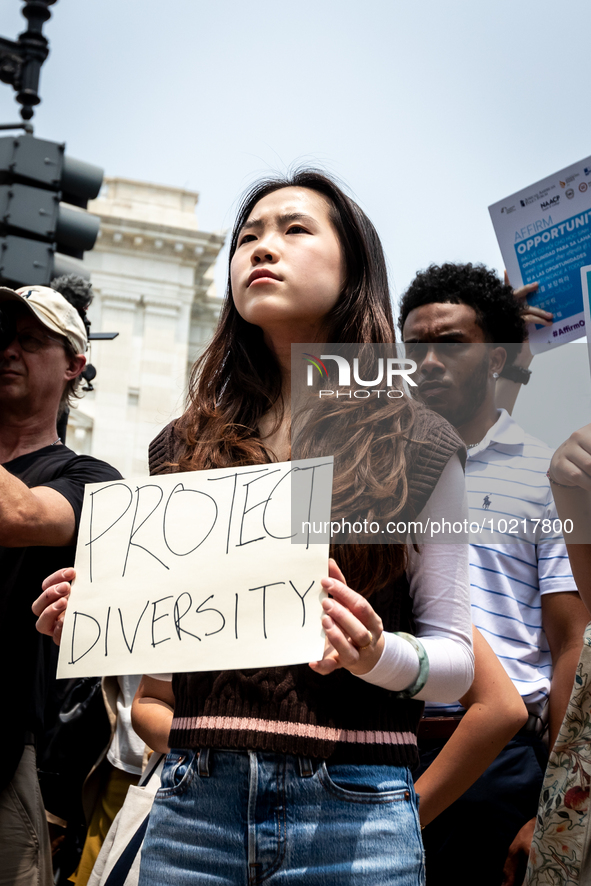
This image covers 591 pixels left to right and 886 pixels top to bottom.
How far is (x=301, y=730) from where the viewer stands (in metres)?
1.31

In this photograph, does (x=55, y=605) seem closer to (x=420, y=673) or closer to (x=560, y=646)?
(x=420, y=673)

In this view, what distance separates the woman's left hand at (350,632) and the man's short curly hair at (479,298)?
1.85 meters

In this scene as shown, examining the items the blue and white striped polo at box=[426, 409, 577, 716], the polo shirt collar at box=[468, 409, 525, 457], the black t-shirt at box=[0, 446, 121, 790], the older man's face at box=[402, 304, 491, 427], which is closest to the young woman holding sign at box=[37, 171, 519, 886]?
the black t-shirt at box=[0, 446, 121, 790]

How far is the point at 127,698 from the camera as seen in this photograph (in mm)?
3049

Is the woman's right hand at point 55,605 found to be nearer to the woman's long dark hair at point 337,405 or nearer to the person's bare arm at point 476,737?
the woman's long dark hair at point 337,405

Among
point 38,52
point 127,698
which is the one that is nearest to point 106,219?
point 38,52

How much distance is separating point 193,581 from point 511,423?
1.49 meters

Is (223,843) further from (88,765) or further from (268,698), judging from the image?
(88,765)

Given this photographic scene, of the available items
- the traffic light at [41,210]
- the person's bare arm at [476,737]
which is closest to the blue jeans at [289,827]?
the person's bare arm at [476,737]

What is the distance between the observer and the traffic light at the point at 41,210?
396 centimetres

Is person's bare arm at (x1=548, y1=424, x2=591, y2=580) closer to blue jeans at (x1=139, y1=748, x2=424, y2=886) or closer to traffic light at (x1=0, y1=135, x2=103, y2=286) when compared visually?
blue jeans at (x1=139, y1=748, x2=424, y2=886)

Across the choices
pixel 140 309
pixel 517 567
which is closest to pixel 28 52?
pixel 517 567

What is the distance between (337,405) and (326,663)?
1.69 feet

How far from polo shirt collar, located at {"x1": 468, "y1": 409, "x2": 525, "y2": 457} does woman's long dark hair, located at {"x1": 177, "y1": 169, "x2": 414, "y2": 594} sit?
0.90 metres
